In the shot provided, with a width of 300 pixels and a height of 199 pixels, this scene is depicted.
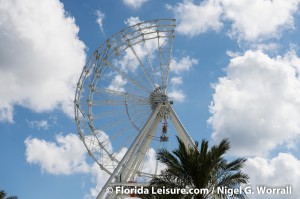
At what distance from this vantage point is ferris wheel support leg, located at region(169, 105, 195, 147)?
37594mm

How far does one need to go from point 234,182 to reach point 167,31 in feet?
84.0

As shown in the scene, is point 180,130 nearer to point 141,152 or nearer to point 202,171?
point 141,152

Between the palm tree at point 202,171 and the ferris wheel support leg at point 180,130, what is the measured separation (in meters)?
16.9

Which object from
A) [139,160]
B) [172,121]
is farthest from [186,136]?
[139,160]

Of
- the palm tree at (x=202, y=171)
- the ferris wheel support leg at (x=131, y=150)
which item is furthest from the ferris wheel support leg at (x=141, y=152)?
the palm tree at (x=202, y=171)

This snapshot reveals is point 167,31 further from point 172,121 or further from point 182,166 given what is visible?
point 182,166

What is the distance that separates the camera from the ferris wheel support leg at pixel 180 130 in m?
37.6

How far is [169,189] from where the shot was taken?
20.2 m

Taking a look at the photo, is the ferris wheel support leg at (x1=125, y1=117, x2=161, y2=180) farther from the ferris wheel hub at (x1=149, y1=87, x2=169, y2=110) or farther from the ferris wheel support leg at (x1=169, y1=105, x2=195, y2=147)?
the ferris wheel support leg at (x1=169, y1=105, x2=195, y2=147)

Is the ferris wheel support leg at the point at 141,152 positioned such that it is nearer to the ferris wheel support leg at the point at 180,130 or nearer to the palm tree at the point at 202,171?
the ferris wheel support leg at the point at 180,130

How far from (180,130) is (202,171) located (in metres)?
19.3

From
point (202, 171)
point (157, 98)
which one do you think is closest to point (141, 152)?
point (157, 98)

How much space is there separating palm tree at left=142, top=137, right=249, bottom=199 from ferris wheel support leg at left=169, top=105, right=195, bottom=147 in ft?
55.4

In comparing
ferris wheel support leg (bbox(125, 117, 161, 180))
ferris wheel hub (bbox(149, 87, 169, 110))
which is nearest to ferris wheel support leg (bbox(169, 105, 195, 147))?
ferris wheel hub (bbox(149, 87, 169, 110))
